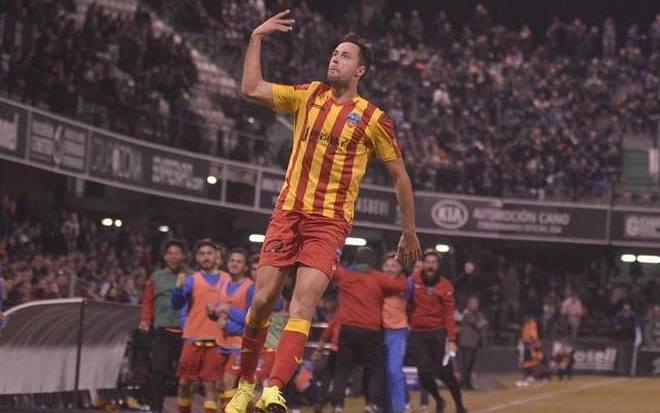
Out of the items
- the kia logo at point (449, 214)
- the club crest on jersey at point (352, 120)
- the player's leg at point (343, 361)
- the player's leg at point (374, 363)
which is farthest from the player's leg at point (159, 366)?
the kia logo at point (449, 214)

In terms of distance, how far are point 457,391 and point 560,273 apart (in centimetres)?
2257

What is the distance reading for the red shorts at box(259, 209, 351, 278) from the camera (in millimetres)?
8922

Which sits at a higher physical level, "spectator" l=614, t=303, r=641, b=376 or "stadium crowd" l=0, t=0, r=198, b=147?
"stadium crowd" l=0, t=0, r=198, b=147

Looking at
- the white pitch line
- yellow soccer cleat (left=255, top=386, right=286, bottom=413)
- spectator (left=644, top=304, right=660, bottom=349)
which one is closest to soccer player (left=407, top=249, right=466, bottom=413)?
the white pitch line

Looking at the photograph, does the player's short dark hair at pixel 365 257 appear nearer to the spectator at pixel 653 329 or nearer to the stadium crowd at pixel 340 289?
the stadium crowd at pixel 340 289

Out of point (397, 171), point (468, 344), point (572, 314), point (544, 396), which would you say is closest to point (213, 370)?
point (397, 171)

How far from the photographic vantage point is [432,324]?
663 inches

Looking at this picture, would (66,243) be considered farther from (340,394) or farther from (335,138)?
(335,138)

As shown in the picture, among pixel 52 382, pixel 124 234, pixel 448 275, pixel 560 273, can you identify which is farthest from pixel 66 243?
pixel 560 273

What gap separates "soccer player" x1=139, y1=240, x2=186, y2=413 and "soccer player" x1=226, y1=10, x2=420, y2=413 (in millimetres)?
5845

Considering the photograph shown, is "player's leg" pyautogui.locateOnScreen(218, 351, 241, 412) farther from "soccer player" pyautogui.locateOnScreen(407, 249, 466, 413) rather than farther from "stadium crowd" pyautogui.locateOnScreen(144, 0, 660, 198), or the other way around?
"stadium crowd" pyautogui.locateOnScreen(144, 0, 660, 198)

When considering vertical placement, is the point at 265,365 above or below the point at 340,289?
below

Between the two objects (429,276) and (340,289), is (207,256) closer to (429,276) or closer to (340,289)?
(340,289)

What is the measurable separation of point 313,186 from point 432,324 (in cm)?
808
